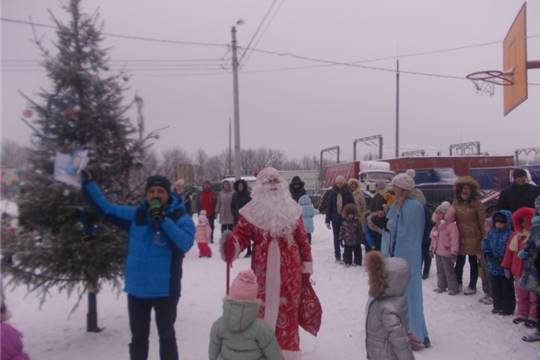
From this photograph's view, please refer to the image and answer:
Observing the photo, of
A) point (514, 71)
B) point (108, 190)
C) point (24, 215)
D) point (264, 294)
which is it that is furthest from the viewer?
point (514, 71)

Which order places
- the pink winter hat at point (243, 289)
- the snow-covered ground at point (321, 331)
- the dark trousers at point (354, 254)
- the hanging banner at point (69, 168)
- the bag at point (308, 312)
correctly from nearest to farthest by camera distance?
the pink winter hat at point (243, 289), the hanging banner at point (69, 168), the bag at point (308, 312), the snow-covered ground at point (321, 331), the dark trousers at point (354, 254)

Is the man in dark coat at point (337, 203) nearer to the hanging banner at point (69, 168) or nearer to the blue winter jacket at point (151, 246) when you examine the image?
the blue winter jacket at point (151, 246)

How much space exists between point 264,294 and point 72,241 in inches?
81.7

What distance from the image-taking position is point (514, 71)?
9.38 metres

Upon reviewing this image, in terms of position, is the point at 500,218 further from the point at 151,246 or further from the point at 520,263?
the point at 151,246

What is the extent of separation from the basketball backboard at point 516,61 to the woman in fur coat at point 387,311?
22.2ft

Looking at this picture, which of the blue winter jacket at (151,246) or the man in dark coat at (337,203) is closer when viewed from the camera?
the blue winter jacket at (151,246)

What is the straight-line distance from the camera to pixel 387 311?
342 centimetres

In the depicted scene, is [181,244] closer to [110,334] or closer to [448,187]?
[110,334]

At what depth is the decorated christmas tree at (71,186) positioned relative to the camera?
4.58 m

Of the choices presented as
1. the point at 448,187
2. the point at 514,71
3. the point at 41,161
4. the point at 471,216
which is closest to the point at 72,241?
the point at 41,161

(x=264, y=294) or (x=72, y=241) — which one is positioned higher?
(x=72, y=241)

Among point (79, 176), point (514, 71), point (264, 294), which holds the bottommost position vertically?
point (264, 294)

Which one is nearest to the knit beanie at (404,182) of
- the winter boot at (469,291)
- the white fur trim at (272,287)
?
the white fur trim at (272,287)
